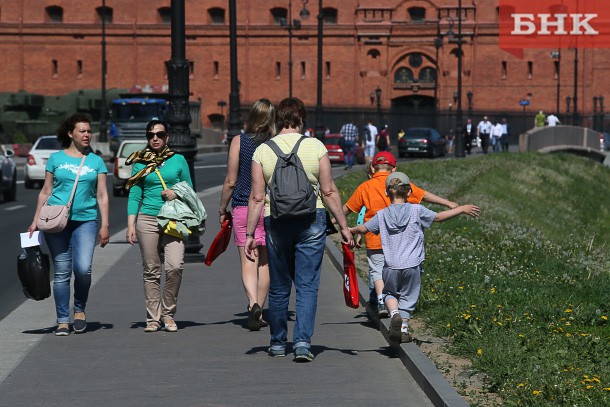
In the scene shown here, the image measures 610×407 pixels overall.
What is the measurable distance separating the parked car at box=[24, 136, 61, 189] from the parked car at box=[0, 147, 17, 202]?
4521 mm

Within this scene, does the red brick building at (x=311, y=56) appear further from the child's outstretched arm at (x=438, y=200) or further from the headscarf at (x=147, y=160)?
the child's outstretched arm at (x=438, y=200)

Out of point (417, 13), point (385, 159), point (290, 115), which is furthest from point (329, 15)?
point (290, 115)

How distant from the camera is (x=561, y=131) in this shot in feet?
201

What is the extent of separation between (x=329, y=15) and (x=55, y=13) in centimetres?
1992

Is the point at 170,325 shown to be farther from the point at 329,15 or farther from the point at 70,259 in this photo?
the point at 329,15

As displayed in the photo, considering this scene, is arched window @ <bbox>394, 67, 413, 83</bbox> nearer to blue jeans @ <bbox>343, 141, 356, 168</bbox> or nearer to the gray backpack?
blue jeans @ <bbox>343, 141, 356, 168</bbox>

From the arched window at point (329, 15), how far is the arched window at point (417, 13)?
527 cm

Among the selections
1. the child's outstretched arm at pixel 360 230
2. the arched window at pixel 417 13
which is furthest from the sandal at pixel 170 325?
the arched window at pixel 417 13

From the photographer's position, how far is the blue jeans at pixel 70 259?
10.6m

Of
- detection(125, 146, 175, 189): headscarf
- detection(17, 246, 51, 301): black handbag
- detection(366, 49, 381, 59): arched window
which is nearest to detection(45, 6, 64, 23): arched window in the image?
detection(366, 49, 381, 59): arched window

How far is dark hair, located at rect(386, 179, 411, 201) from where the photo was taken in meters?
9.71

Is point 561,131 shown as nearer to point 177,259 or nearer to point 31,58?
point 31,58

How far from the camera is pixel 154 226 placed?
10711 millimetres

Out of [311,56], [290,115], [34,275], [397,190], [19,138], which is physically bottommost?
[19,138]
